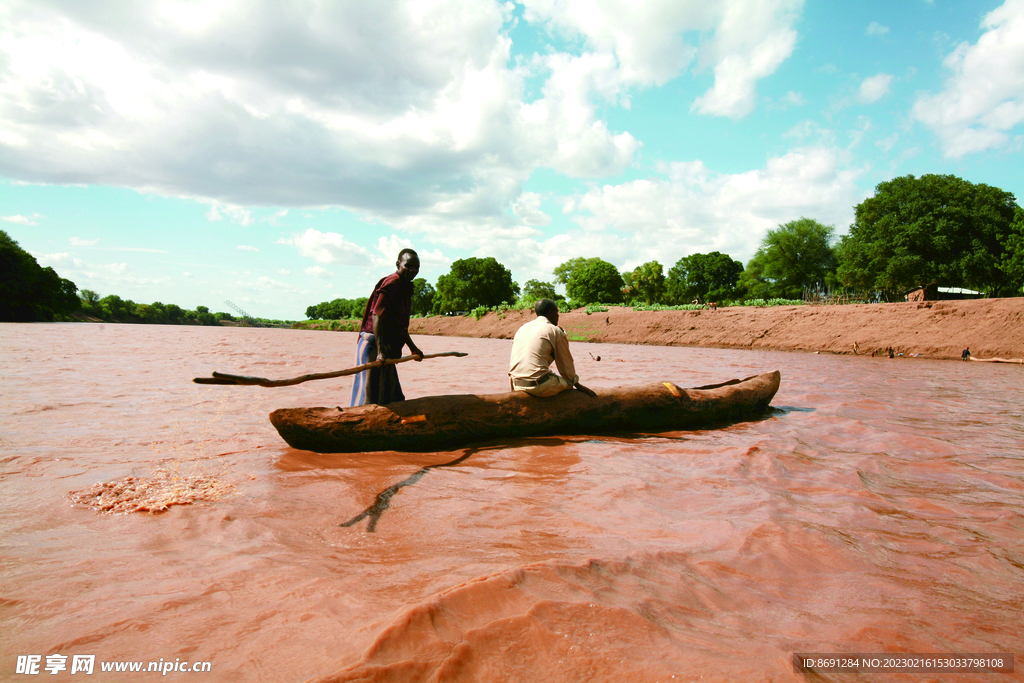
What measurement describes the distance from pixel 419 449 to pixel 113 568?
2753 millimetres

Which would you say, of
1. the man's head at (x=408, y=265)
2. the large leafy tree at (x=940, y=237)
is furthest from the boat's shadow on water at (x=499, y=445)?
the large leafy tree at (x=940, y=237)

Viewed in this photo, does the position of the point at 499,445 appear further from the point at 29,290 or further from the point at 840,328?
the point at 29,290

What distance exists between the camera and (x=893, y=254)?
3797 cm

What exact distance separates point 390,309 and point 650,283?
233 ft

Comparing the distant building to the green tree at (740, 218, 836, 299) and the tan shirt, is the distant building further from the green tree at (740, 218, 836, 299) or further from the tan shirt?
the tan shirt

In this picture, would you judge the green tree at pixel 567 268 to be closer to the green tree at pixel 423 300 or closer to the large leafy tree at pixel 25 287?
the green tree at pixel 423 300

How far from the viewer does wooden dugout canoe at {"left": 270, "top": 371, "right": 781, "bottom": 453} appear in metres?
4.68

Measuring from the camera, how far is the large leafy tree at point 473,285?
66.5 metres

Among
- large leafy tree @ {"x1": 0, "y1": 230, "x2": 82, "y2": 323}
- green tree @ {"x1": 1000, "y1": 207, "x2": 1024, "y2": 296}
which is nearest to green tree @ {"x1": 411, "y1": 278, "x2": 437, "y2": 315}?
large leafy tree @ {"x1": 0, "y1": 230, "x2": 82, "y2": 323}

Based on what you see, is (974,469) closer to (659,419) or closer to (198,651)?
(659,419)

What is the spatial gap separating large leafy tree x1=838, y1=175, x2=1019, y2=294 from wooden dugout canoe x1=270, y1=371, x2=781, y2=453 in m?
39.2

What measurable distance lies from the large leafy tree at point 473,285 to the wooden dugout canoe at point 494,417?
60440 millimetres

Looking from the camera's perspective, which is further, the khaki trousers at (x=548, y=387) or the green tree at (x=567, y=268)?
the green tree at (x=567, y=268)

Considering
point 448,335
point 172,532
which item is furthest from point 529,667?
point 448,335
